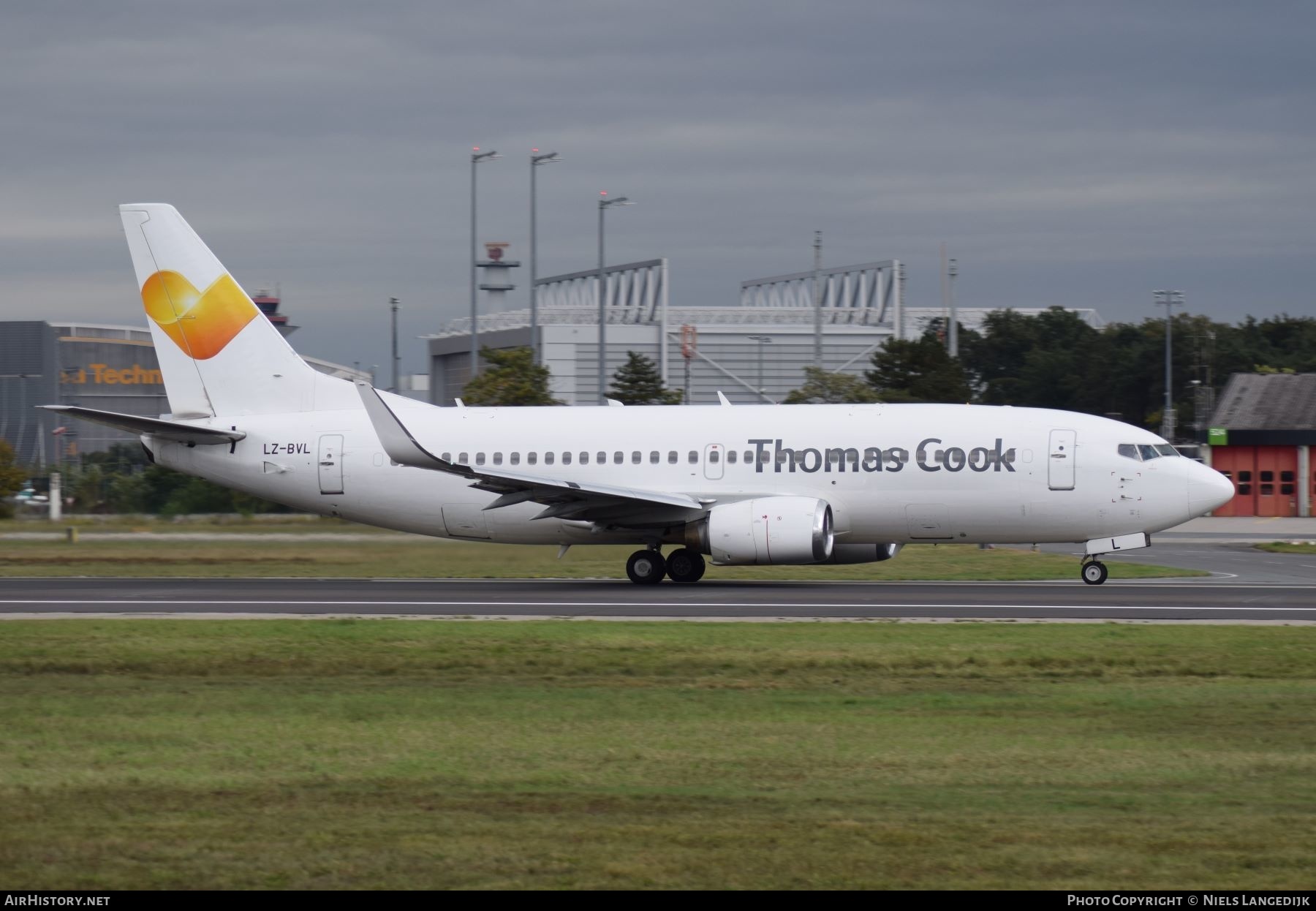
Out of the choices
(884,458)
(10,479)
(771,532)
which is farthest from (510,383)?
(771,532)

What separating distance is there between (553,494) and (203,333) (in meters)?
9.57

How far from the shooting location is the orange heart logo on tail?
32188 mm

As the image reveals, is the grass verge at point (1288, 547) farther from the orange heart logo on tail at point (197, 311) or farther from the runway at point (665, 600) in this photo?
the orange heart logo on tail at point (197, 311)

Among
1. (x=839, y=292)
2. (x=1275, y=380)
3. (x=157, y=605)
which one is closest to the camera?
(x=157, y=605)

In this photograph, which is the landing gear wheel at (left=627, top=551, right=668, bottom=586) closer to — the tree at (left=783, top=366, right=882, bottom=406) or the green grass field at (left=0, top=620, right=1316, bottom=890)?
the green grass field at (left=0, top=620, right=1316, bottom=890)

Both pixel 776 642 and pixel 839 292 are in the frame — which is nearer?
pixel 776 642

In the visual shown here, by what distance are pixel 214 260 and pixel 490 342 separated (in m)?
79.3

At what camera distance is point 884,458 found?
28.5 meters

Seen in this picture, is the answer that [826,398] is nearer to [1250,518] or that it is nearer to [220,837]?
[1250,518]

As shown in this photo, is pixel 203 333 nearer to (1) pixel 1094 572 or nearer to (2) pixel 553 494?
(2) pixel 553 494

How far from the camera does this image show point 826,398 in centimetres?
7775

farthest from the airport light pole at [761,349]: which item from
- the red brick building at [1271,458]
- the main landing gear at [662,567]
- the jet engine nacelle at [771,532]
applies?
the jet engine nacelle at [771,532]
